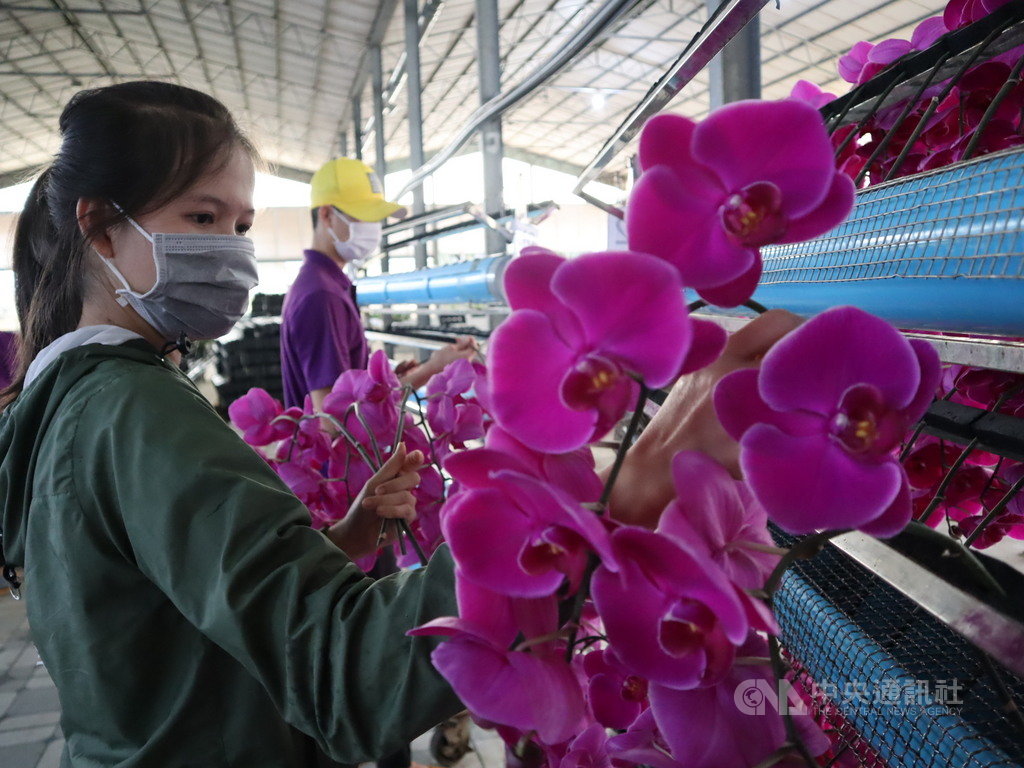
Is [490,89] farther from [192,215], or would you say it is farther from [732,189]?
[732,189]

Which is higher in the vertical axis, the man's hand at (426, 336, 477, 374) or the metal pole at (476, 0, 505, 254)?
the metal pole at (476, 0, 505, 254)

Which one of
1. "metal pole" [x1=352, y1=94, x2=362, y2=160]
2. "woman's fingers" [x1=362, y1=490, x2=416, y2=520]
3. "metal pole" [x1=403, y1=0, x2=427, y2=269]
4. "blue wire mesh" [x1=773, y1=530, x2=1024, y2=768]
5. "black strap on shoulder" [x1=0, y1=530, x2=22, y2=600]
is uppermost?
"metal pole" [x1=352, y1=94, x2=362, y2=160]

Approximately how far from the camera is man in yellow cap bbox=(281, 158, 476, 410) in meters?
1.77

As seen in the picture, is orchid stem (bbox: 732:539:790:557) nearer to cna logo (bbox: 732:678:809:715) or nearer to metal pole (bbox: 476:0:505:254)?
cna logo (bbox: 732:678:809:715)

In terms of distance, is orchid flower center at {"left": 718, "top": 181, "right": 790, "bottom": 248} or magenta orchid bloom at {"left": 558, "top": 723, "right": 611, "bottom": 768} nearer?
orchid flower center at {"left": 718, "top": 181, "right": 790, "bottom": 248}

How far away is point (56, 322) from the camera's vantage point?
0.90 m

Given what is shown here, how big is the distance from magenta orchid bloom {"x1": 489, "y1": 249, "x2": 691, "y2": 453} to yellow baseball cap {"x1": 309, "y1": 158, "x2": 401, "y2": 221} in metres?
2.03

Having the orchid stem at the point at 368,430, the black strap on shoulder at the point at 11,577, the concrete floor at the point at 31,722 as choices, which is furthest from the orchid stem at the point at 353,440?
the concrete floor at the point at 31,722

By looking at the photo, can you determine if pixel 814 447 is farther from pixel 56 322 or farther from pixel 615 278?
pixel 56 322

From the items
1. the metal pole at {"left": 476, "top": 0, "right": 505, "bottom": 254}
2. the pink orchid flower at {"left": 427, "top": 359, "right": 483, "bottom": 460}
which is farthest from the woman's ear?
the metal pole at {"left": 476, "top": 0, "right": 505, "bottom": 254}

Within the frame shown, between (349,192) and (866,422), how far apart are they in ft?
7.16

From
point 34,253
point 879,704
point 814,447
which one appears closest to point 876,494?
point 814,447

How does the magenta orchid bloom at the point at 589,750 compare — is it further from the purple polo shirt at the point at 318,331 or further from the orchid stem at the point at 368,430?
the purple polo shirt at the point at 318,331

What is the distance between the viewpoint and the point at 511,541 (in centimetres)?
28
